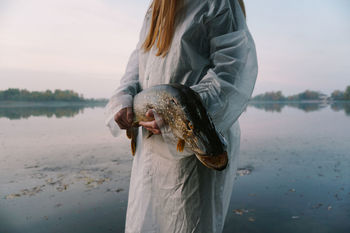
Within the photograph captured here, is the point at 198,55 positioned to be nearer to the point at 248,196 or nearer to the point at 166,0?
the point at 166,0

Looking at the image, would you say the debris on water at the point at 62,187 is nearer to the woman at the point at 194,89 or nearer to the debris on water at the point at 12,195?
the debris on water at the point at 12,195

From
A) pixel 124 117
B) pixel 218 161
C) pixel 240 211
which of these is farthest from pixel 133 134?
pixel 240 211

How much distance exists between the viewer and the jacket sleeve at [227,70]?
140 centimetres

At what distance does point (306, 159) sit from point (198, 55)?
28.9ft

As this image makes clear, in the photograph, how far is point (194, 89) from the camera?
144 cm

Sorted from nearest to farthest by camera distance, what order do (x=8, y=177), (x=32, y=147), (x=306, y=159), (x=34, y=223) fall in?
(x=34, y=223) < (x=8, y=177) < (x=306, y=159) < (x=32, y=147)

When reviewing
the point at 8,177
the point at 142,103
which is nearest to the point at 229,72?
the point at 142,103

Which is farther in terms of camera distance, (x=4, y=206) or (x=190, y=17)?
(x=4, y=206)

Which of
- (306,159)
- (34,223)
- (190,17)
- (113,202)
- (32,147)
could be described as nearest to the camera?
(190,17)

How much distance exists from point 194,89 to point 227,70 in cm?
23

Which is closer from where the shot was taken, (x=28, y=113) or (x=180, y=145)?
(x=180, y=145)

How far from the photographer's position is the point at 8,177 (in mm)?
7172

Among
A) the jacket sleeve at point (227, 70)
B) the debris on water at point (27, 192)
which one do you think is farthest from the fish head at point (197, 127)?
the debris on water at point (27, 192)

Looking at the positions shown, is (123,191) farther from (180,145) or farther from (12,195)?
(180,145)
